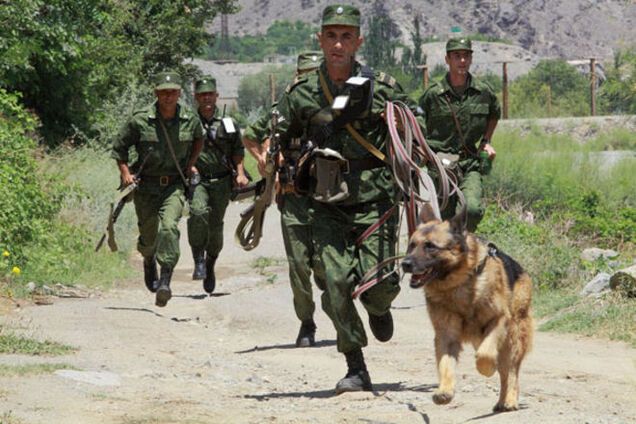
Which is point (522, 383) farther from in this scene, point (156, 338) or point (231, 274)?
point (231, 274)

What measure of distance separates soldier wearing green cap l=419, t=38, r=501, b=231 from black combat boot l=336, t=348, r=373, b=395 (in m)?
3.36

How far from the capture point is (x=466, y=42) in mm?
11797

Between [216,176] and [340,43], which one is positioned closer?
[340,43]

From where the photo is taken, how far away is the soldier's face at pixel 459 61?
38.2 feet

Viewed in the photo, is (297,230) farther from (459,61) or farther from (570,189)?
(570,189)

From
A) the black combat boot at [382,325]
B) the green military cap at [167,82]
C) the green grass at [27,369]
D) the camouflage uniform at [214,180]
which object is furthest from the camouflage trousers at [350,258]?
the camouflage uniform at [214,180]

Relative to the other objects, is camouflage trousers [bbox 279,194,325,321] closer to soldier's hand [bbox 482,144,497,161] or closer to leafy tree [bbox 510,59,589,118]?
soldier's hand [bbox 482,144,497,161]

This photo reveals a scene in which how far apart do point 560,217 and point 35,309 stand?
6658mm

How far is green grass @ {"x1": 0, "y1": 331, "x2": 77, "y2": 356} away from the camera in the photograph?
962 cm

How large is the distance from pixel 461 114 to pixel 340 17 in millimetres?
3603

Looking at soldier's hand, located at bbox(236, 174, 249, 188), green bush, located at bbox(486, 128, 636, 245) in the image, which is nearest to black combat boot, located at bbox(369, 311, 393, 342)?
soldier's hand, located at bbox(236, 174, 249, 188)

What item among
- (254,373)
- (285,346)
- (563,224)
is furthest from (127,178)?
(563,224)

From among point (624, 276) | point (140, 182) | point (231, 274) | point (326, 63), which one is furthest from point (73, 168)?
point (326, 63)

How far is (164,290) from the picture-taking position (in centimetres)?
1227
